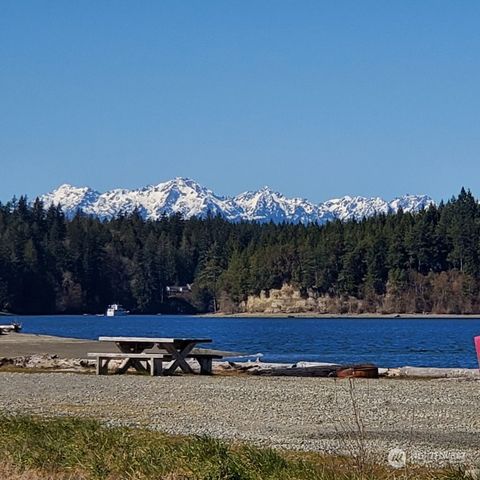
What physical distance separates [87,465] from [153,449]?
1000 mm

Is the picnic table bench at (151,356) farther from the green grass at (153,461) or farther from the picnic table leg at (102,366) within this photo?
the green grass at (153,461)

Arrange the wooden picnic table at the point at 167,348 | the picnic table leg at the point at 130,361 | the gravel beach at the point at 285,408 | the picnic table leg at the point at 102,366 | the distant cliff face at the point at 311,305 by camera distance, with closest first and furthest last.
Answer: the gravel beach at the point at 285,408
the wooden picnic table at the point at 167,348
the picnic table leg at the point at 130,361
the picnic table leg at the point at 102,366
the distant cliff face at the point at 311,305

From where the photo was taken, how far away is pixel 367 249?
191m

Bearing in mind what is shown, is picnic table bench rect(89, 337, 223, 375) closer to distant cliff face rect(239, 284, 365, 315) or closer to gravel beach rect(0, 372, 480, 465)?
gravel beach rect(0, 372, 480, 465)

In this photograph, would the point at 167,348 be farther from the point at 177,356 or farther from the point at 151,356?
the point at 151,356

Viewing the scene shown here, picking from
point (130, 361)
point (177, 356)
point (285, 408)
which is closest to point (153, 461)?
point (285, 408)

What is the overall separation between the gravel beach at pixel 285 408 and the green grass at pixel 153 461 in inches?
26.0

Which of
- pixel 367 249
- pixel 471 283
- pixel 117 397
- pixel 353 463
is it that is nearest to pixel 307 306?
pixel 367 249

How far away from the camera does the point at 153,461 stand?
12.3 m

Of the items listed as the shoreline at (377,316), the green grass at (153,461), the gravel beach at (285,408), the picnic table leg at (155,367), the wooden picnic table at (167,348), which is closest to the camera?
the green grass at (153,461)

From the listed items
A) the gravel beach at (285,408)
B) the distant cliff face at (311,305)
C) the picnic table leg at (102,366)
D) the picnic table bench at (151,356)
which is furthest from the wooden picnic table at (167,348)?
the distant cliff face at (311,305)

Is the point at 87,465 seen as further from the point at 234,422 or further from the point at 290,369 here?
the point at 290,369

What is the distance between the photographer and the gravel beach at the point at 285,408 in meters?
16.3

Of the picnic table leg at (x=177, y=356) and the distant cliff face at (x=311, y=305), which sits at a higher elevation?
the distant cliff face at (x=311, y=305)
